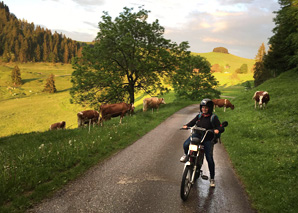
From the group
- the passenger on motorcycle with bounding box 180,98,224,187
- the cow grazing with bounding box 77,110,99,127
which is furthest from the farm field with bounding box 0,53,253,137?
the passenger on motorcycle with bounding box 180,98,224,187

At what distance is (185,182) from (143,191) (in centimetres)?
145

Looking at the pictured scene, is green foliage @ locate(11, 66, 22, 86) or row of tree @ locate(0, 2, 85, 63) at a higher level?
row of tree @ locate(0, 2, 85, 63)

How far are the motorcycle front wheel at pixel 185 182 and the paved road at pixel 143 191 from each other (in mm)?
224

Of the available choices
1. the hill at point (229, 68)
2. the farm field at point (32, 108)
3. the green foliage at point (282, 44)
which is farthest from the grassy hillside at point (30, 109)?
the hill at point (229, 68)

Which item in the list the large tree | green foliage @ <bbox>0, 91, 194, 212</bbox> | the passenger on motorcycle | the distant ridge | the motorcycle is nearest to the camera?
green foliage @ <bbox>0, 91, 194, 212</bbox>

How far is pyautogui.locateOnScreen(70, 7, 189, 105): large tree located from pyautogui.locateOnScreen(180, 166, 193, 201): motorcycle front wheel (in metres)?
17.4

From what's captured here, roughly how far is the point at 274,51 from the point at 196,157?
151 feet

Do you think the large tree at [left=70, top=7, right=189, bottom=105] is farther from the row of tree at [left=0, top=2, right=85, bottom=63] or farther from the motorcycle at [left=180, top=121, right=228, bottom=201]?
the row of tree at [left=0, top=2, right=85, bottom=63]

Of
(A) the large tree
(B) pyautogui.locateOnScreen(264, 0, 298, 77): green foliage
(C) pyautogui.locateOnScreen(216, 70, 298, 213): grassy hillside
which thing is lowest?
(C) pyautogui.locateOnScreen(216, 70, 298, 213): grassy hillside

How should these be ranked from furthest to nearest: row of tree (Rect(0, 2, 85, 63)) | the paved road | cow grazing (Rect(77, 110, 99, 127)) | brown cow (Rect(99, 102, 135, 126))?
row of tree (Rect(0, 2, 85, 63)) → cow grazing (Rect(77, 110, 99, 127)) → brown cow (Rect(99, 102, 135, 126)) → the paved road

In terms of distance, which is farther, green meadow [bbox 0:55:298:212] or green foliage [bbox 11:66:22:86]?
green foliage [bbox 11:66:22:86]

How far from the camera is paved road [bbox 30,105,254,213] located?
497 cm

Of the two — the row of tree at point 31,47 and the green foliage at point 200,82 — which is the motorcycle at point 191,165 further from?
the row of tree at point 31,47

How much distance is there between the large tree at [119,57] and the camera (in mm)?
21891
